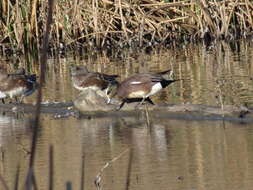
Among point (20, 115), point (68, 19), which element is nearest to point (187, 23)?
point (68, 19)

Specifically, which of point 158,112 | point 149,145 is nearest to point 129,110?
point 158,112

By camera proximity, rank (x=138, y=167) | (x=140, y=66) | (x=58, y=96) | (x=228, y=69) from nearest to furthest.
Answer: (x=138, y=167) < (x=58, y=96) < (x=228, y=69) < (x=140, y=66)

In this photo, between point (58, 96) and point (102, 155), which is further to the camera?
point (58, 96)

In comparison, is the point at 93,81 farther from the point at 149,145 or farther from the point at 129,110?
the point at 149,145

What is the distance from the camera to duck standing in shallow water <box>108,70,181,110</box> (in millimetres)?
8156

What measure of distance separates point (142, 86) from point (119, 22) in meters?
8.74

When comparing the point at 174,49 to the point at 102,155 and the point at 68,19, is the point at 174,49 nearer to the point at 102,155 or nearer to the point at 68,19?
the point at 68,19

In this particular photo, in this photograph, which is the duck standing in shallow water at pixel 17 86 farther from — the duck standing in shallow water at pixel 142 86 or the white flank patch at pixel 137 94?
the white flank patch at pixel 137 94

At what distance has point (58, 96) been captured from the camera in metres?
9.91

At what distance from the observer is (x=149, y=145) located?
708 centimetres

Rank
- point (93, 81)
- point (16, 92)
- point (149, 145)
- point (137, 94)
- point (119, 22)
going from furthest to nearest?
1. point (119, 22)
2. point (93, 81)
3. point (16, 92)
4. point (137, 94)
5. point (149, 145)

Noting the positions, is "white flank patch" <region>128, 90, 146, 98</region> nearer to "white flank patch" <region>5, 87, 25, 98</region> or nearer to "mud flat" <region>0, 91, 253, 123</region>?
"mud flat" <region>0, 91, 253, 123</region>

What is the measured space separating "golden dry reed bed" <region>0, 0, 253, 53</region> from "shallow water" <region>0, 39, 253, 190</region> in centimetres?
491

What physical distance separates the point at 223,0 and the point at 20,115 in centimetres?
797
